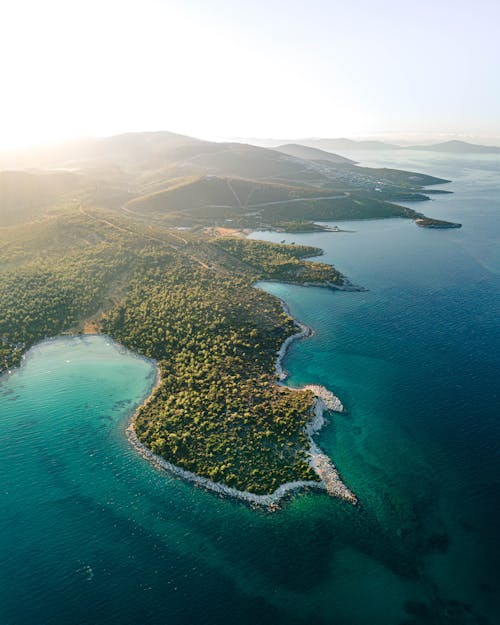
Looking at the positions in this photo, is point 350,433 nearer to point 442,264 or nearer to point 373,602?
point 373,602

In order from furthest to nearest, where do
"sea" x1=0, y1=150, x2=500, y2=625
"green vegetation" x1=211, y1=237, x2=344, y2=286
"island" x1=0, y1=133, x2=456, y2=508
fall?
1. "green vegetation" x1=211, y1=237, x2=344, y2=286
2. "island" x1=0, y1=133, x2=456, y2=508
3. "sea" x1=0, y1=150, x2=500, y2=625

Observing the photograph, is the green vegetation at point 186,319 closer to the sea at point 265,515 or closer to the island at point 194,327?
the island at point 194,327

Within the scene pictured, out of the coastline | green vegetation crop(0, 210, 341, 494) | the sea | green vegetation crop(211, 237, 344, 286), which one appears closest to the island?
the coastline

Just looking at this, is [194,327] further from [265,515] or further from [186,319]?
[265,515]

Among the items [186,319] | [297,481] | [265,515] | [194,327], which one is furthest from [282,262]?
[265,515]

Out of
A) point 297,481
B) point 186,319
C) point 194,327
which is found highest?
point 186,319

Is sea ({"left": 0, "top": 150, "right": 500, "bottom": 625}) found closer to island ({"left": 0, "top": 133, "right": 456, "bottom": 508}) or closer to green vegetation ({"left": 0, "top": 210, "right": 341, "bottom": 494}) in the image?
island ({"left": 0, "top": 133, "right": 456, "bottom": 508})

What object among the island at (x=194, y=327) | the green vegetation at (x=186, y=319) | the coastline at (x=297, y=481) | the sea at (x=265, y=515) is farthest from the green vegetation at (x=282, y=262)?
the coastline at (x=297, y=481)

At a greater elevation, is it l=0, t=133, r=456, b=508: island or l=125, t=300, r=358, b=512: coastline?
l=0, t=133, r=456, b=508: island
